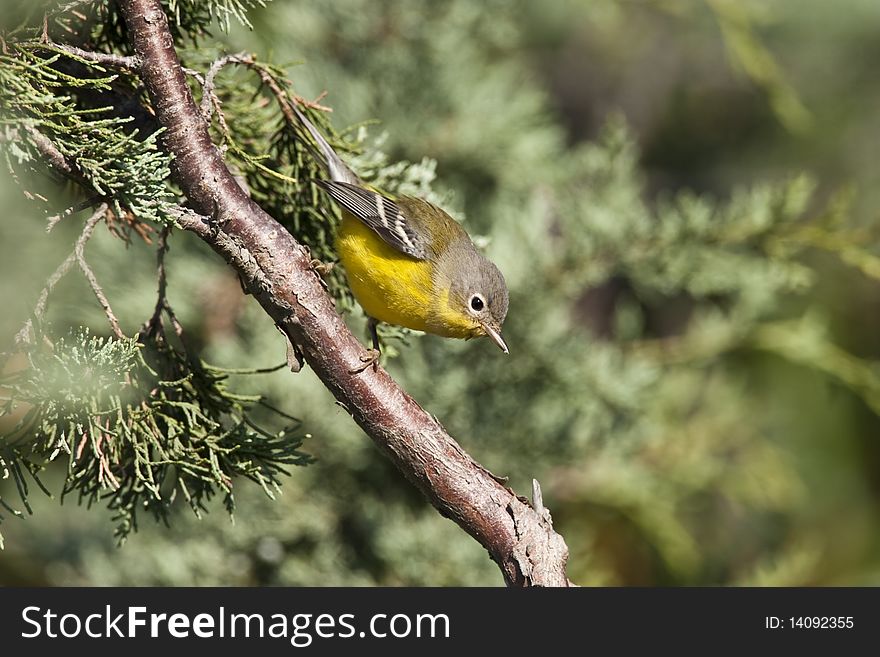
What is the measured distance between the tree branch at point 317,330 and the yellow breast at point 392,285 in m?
0.71

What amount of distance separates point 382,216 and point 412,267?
230 mm

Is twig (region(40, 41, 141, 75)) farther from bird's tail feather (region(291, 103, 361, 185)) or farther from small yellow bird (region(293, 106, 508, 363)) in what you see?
small yellow bird (region(293, 106, 508, 363))

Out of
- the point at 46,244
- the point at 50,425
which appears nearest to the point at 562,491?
the point at 46,244

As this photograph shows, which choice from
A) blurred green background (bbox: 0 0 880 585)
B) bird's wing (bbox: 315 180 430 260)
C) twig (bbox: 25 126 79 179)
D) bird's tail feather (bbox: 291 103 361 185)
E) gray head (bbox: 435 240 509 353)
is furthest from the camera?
blurred green background (bbox: 0 0 880 585)

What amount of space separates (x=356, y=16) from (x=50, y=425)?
2.81m

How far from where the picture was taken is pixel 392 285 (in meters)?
2.95

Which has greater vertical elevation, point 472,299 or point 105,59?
point 472,299

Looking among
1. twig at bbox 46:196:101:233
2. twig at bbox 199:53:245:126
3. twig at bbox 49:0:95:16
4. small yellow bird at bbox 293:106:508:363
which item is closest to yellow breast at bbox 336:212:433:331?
small yellow bird at bbox 293:106:508:363

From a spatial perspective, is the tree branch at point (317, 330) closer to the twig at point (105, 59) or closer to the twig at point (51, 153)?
the twig at point (105, 59)

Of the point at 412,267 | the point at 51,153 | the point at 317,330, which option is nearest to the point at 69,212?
the point at 51,153

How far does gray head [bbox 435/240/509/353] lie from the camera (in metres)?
3.17

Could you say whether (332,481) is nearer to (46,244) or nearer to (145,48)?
(46,244)

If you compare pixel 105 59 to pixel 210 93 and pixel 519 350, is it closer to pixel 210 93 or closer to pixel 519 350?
pixel 210 93

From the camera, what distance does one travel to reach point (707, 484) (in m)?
4.70
